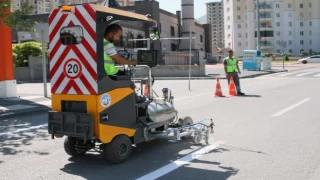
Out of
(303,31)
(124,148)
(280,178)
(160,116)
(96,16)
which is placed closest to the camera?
(280,178)

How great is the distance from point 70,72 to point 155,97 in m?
1.77

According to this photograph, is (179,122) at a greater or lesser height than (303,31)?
lesser

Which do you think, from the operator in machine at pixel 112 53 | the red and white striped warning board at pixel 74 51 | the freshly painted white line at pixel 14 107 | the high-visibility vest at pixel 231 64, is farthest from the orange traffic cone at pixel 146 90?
the high-visibility vest at pixel 231 64

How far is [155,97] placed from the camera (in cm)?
702

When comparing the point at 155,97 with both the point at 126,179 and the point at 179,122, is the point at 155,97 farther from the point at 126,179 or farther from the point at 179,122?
the point at 126,179

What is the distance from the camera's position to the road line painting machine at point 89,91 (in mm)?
5586

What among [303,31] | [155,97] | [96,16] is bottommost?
[155,97]

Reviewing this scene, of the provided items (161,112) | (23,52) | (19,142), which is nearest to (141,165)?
(161,112)

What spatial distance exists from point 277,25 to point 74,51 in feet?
371

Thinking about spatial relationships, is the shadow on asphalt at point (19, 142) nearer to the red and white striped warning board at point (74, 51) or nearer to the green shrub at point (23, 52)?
the red and white striped warning board at point (74, 51)

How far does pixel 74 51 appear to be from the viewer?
5.73m

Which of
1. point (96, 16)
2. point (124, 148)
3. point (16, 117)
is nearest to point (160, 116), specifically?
point (124, 148)

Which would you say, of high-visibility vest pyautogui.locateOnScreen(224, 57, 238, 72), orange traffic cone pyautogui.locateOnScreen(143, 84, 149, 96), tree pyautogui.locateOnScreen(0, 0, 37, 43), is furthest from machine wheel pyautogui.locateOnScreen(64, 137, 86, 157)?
high-visibility vest pyautogui.locateOnScreen(224, 57, 238, 72)

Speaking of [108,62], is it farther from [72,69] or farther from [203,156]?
[203,156]
